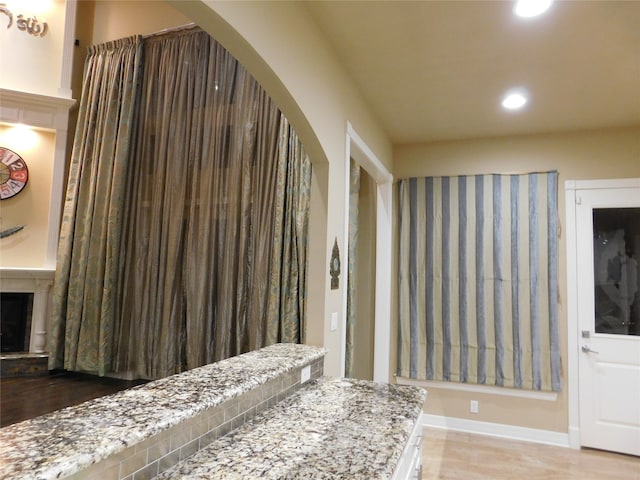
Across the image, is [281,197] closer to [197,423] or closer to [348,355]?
[348,355]

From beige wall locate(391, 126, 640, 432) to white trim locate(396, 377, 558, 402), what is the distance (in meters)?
0.04

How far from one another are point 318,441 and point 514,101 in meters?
2.74

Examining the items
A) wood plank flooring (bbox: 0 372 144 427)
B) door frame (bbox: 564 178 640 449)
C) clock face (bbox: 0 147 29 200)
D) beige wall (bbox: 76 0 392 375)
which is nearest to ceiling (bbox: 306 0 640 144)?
beige wall (bbox: 76 0 392 375)

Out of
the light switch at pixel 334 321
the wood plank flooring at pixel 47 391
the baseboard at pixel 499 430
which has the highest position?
the light switch at pixel 334 321

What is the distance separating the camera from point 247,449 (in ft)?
3.76

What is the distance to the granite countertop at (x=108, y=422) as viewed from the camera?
726 mm

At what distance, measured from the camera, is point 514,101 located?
289 cm

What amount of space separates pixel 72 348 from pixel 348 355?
2.77 metres

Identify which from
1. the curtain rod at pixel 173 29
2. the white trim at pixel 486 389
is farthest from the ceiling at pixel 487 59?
the white trim at pixel 486 389

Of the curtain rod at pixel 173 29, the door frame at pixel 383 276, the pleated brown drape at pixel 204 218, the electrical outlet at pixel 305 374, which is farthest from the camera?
the curtain rod at pixel 173 29

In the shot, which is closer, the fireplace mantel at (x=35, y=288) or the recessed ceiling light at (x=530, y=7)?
the recessed ceiling light at (x=530, y=7)

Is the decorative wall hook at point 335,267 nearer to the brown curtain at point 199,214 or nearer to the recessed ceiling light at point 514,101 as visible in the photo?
the brown curtain at point 199,214

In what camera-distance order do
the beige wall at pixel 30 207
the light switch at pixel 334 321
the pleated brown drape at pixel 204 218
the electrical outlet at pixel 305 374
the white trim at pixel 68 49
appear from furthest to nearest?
the white trim at pixel 68 49
the beige wall at pixel 30 207
the pleated brown drape at pixel 204 218
the light switch at pixel 334 321
the electrical outlet at pixel 305 374

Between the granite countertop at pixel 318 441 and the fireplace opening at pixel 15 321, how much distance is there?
4.11 meters
